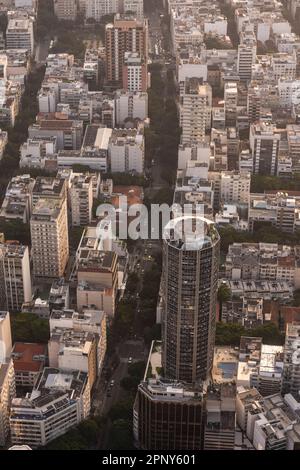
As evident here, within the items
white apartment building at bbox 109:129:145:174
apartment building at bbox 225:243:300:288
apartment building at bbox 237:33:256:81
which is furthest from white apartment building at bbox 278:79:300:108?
apartment building at bbox 225:243:300:288

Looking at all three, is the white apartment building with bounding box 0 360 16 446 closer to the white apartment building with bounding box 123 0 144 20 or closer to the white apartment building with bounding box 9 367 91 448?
the white apartment building with bounding box 9 367 91 448

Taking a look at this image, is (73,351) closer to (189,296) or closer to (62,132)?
(189,296)

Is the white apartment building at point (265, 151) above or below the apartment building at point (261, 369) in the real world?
above

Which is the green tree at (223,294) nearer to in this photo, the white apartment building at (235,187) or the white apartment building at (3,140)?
the white apartment building at (235,187)

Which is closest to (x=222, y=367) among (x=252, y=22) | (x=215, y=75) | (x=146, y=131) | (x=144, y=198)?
(x=144, y=198)

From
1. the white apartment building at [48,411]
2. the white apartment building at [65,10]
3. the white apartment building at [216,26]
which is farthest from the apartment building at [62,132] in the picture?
the white apartment building at [65,10]

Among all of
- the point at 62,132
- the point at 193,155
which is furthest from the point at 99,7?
the point at 193,155
